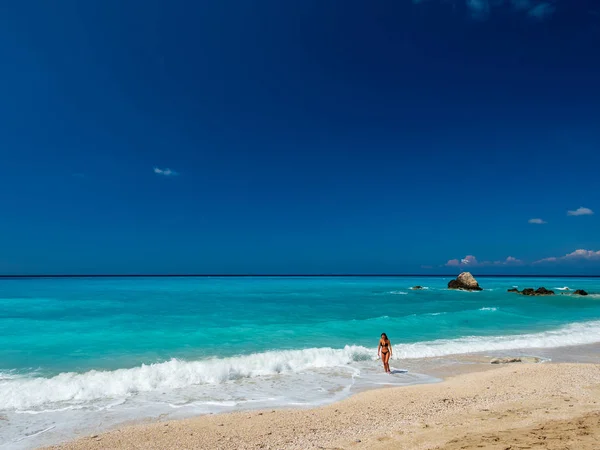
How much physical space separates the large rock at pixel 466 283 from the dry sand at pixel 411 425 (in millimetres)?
67799

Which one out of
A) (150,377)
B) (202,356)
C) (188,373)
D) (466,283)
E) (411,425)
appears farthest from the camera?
(466,283)

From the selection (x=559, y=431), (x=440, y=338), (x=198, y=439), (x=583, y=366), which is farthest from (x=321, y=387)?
(x=440, y=338)

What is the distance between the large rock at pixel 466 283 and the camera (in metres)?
73.1

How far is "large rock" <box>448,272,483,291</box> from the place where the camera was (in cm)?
7312

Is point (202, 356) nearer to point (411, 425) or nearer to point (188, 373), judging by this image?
point (188, 373)

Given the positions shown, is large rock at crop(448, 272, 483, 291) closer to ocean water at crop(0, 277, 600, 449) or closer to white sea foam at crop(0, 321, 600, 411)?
ocean water at crop(0, 277, 600, 449)

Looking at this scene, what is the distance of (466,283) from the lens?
74375mm

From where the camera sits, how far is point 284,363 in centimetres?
1529

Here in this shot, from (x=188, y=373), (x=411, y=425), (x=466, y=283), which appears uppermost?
(x=466, y=283)

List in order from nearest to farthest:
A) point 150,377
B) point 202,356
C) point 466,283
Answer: point 150,377
point 202,356
point 466,283

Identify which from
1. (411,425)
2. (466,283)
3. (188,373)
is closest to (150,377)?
(188,373)

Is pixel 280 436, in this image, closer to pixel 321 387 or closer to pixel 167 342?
pixel 321 387

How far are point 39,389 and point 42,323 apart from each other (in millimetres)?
19989

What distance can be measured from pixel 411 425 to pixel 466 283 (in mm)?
74915
